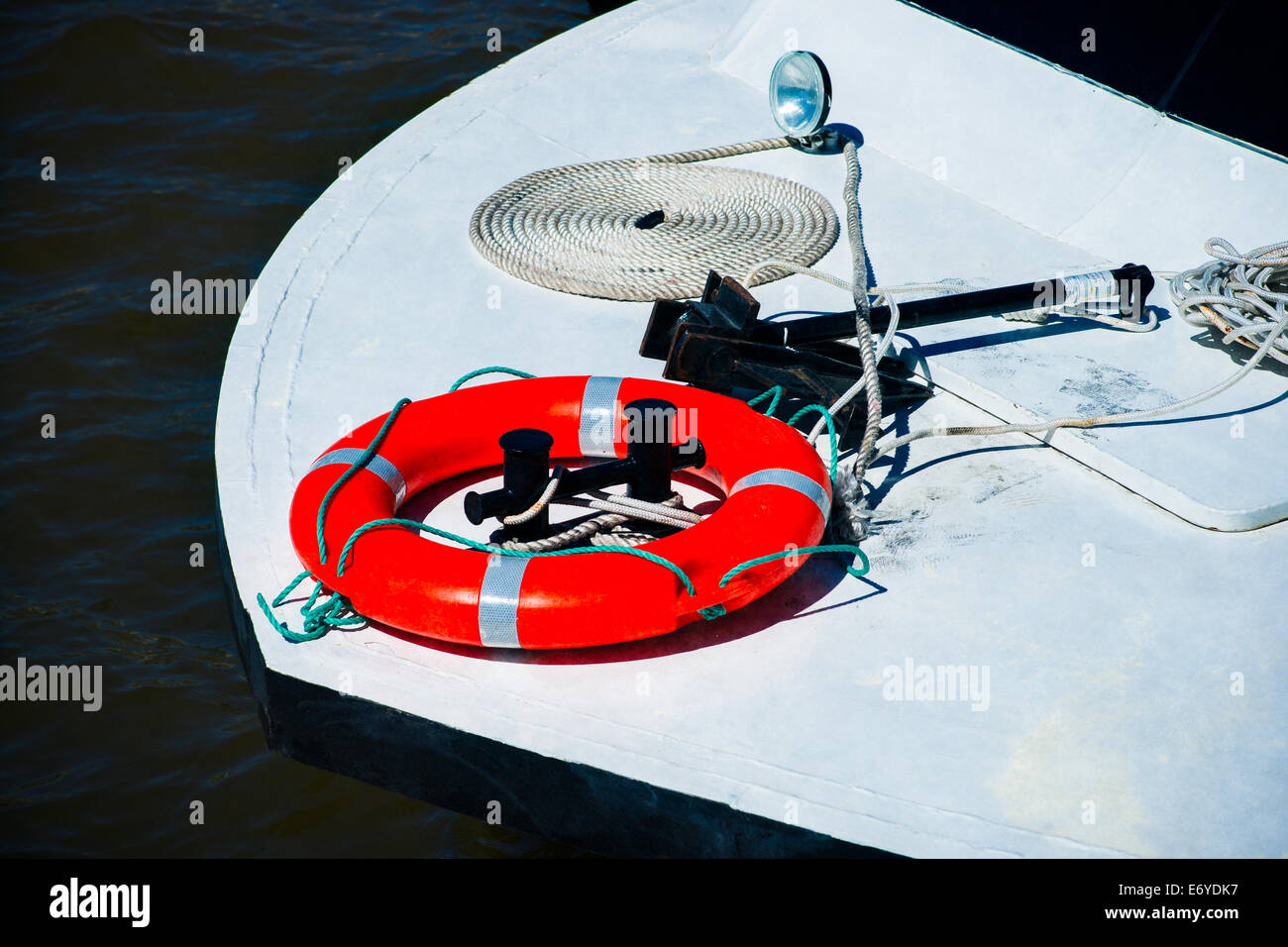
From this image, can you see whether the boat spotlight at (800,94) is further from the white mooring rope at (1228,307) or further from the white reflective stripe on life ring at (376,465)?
the white reflective stripe on life ring at (376,465)

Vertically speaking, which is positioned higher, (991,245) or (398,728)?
(991,245)

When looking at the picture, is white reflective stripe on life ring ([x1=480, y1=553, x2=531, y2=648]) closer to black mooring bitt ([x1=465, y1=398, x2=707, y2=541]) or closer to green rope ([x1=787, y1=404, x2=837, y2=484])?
black mooring bitt ([x1=465, y1=398, x2=707, y2=541])

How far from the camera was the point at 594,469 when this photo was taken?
2.17m

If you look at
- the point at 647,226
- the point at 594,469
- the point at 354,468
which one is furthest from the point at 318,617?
the point at 647,226

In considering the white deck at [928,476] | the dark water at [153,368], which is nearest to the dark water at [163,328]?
the dark water at [153,368]

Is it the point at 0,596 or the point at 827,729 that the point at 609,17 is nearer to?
the point at 0,596

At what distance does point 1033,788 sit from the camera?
5.93 ft

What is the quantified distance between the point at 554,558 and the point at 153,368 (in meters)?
2.40

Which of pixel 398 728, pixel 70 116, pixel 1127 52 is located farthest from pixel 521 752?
pixel 70 116

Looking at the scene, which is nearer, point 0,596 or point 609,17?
point 0,596

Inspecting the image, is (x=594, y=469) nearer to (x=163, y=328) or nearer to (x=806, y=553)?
(x=806, y=553)

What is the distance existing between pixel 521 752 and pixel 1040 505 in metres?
1.11

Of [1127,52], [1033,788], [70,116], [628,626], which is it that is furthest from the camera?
[70,116]
